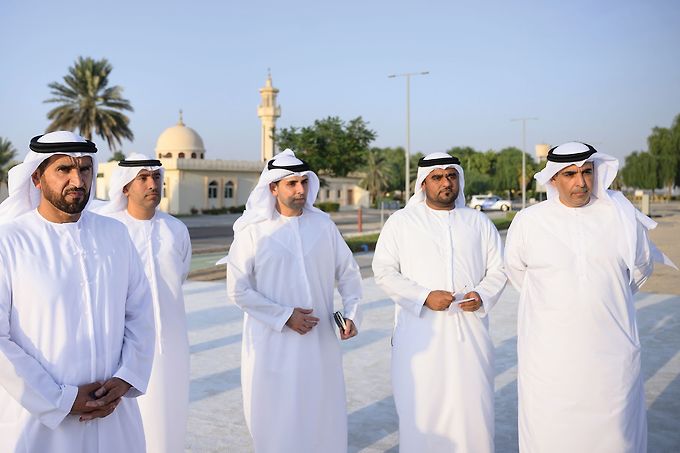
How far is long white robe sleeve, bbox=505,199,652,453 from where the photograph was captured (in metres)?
3.50

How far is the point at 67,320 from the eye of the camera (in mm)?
2549

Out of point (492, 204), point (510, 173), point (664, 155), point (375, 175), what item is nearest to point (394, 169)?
point (375, 175)

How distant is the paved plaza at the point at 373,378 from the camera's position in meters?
4.66

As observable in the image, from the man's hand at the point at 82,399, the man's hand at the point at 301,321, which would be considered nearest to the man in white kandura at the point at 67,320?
the man's hand at the point at 82,399

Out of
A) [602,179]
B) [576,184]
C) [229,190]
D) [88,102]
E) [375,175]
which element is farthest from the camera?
[375,175]

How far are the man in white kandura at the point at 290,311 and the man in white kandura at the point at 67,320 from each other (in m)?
1.19

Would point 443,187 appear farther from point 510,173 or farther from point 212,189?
point 510,173

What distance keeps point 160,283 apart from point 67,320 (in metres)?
1.67

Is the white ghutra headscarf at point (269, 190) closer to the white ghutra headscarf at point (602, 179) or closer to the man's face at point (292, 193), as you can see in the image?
the man's face at point (292, 193)

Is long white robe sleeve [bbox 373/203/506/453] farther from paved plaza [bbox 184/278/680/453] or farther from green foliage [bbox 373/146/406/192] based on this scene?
green foliage [bbox 373/146/406/192]

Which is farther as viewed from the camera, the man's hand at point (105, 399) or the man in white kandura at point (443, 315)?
the man in white kandura at point (443, 315)

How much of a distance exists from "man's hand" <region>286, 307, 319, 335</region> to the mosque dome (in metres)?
46.8

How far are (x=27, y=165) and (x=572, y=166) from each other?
8.86 feet

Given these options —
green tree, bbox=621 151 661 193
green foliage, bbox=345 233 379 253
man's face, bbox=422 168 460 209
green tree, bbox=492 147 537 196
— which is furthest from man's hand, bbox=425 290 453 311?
green tree, bbox=492 147 537 196
